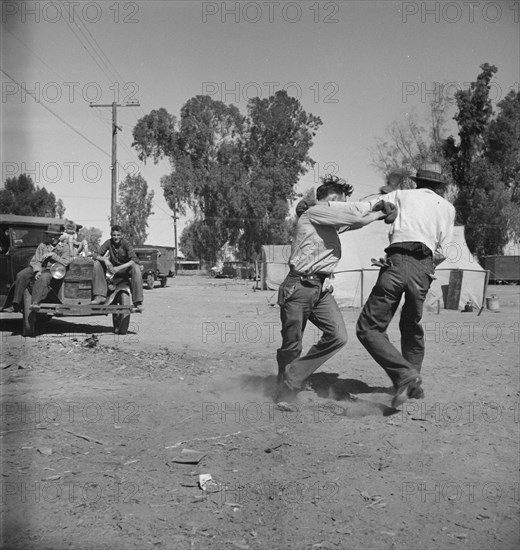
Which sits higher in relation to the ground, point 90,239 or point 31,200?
point 31,200

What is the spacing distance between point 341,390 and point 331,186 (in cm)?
186

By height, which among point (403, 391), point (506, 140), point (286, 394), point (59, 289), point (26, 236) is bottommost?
point (286, 394)

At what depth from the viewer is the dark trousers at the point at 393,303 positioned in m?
5.01

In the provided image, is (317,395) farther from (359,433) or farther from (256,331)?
(256,331)

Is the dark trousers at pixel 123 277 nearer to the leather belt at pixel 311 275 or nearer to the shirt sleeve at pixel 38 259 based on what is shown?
the shirt sleeve at pixel 38 259

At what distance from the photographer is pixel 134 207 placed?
193 feet

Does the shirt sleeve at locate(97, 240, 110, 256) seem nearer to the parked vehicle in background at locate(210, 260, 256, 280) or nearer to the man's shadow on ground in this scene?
the man's shadow on ground

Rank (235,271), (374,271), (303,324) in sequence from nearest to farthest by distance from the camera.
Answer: (303,324) → (374,271) → (235,271)

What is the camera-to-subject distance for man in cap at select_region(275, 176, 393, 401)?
5.09 m

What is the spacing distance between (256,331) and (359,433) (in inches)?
265

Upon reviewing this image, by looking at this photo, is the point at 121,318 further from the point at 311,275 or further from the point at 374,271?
the point at 374,271

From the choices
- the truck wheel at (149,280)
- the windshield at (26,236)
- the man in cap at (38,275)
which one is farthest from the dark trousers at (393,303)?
the truck wheel at (149,280)

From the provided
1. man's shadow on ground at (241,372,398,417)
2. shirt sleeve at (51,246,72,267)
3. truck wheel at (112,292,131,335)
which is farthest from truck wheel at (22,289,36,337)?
man's shadow on ground at (241,372,398,417)

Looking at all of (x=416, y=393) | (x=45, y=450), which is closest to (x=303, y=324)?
(x=416, y=393)
